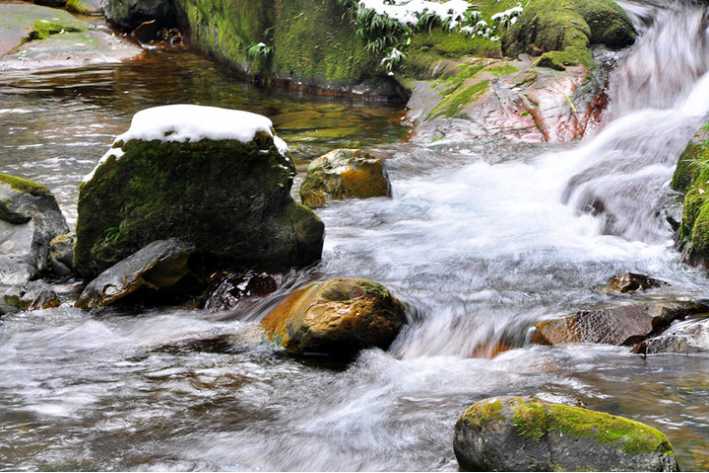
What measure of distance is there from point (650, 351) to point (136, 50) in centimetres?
1716

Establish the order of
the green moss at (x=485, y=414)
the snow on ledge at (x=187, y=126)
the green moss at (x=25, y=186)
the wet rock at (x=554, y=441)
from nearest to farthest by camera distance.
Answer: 1. the wet rock at (x=554, y=441)
2. the green moss at (x=485, y=414)
3. the snow on ledge at (x=187, y=126)
4. the green moss at (x=25, y=186)

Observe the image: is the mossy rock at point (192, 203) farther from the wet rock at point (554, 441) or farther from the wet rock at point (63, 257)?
the wet rock at point (554, 441)

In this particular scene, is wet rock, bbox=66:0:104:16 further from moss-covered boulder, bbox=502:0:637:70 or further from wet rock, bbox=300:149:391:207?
wet rock, bbox=300:149:391:207

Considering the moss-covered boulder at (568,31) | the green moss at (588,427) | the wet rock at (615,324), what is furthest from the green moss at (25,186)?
the moss-covered boulder at (568,31)

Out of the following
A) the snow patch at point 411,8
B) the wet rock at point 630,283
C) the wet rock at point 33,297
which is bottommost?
the wet rock at point 33,297

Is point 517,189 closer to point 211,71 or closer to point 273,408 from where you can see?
point 273,408

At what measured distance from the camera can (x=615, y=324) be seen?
4.36m

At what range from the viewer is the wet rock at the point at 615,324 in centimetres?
429

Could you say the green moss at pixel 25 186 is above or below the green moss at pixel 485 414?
below

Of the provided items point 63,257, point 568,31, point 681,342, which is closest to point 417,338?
point 681,342

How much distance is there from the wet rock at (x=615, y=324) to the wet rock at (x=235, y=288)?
2172 millimetres

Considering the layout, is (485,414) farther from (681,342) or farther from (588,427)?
(681,342)

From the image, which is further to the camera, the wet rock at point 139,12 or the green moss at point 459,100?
the wet rock at point 139,12

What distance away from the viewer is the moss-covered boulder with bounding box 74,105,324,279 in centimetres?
546
